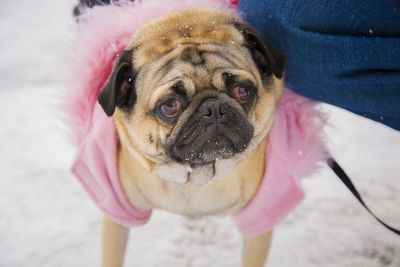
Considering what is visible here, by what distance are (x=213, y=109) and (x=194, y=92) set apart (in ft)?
0.41

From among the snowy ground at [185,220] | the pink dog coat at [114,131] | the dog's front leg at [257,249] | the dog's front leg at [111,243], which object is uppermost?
the pink dog coat at [114,131]

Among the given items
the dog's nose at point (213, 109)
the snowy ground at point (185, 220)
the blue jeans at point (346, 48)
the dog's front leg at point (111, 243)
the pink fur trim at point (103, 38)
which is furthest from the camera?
the snowy ground at point (185, 220)

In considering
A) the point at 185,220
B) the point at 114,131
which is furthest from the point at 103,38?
the point at 185,220

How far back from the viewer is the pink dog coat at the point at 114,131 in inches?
65.7

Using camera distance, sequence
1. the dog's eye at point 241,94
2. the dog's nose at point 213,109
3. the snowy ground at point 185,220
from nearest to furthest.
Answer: the dog's nose at point 213,109, the dog's eye at point 241,94, the snowy ground at point 185,220

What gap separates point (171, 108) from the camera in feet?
4.78

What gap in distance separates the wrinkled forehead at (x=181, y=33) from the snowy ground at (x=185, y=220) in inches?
20.3

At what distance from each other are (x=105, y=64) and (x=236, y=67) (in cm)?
66

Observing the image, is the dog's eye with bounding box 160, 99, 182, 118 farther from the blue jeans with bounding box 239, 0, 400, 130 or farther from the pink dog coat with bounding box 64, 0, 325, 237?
the blue jeans with bounding box 239, 0, 400, 130

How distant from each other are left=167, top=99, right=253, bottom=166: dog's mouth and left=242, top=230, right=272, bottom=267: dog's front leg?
627 mm

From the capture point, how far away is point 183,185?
1744 millimetres

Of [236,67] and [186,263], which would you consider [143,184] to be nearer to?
[236,67]

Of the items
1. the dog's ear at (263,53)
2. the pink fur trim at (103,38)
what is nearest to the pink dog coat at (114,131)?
the pink fur trim at (103,38)

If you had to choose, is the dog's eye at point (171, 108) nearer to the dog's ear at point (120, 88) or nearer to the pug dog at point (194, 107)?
the pug dog at point (194, 107)
